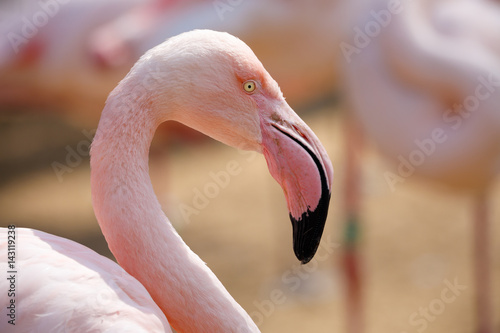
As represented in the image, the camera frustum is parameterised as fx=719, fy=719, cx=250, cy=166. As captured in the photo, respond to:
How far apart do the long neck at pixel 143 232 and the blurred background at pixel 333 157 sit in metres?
1.77

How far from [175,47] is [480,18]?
2.34 m

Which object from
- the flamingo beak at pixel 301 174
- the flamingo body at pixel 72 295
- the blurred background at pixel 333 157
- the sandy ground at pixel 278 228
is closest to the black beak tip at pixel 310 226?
the flamingo beak at pixel 301 174

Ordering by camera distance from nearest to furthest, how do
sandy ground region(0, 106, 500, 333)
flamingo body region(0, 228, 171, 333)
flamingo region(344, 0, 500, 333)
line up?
flamingo body region(0, 228, 171, 333) < flamingo region(344, 0, 500, 333) < sandy ground region(0, 106, 500, 333)

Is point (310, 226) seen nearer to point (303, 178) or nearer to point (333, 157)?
point (303, 178)

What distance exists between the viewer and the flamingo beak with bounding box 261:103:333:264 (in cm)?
151

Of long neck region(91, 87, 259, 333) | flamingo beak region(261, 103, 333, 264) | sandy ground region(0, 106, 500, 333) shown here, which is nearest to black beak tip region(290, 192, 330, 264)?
flamingo beak region(261, 103, 333, 264)

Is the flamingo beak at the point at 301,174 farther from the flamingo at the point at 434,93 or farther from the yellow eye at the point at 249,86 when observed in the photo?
the flamingo at the point at 434,93

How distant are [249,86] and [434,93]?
1.80m

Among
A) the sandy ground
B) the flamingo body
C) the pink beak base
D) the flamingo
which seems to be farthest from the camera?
the sandy ground

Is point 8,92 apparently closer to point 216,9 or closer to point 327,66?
point 216,9

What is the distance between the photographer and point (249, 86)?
1.59 m

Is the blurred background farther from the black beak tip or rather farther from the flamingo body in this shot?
the flamingo body

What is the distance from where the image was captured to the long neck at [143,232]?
154 centimetres

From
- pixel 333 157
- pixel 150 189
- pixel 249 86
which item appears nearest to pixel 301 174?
pixel 249 86
